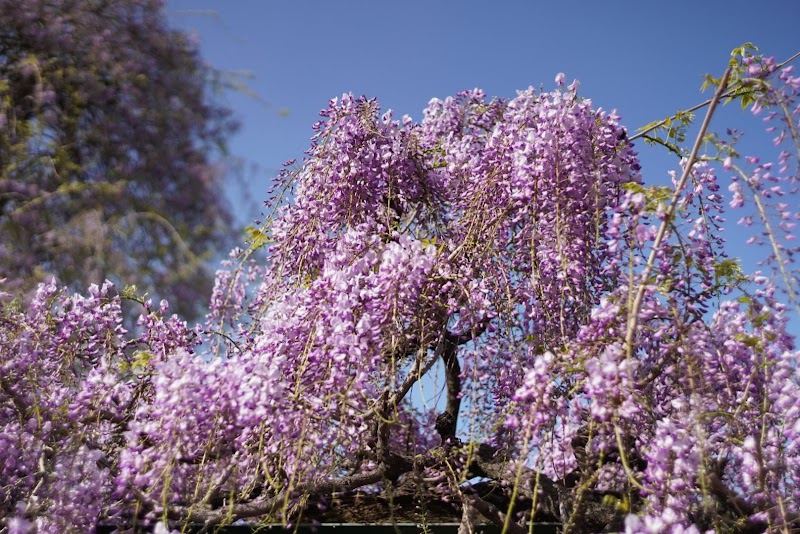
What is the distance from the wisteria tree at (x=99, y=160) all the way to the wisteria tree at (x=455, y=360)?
0.41m

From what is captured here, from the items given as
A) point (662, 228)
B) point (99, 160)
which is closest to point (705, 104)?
point (662, 228)

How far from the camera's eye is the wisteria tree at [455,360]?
2.36m

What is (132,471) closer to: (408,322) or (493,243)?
(408,322)

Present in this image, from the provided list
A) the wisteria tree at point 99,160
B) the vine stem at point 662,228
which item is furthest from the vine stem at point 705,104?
the wisteria tree at point 99,160

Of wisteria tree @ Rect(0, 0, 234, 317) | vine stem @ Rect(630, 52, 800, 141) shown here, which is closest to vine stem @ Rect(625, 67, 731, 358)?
vine stem @ Rect(630, 52, 800, 141)

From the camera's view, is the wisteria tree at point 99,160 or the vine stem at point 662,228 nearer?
the vine stem at point 662,228

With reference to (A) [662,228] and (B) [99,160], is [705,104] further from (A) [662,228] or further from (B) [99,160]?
(B) [99,160]

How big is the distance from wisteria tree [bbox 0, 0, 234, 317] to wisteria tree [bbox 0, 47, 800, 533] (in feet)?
1.36

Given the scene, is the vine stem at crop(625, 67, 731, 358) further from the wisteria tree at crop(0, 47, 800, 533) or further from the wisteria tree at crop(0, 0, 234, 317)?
the wisteria tree at crop(0, 0, 234, 317)

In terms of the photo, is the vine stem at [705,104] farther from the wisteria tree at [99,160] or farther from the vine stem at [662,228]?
the wisteria tree at [99,160]

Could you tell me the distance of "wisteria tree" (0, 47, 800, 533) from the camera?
2355mm

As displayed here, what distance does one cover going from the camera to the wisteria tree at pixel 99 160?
257 cm

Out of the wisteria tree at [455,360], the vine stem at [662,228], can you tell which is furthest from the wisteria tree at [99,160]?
the vine stem at [662,228]

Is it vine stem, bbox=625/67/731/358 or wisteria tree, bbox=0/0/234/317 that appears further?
wisteria tree, bbox=0/0/234/317
